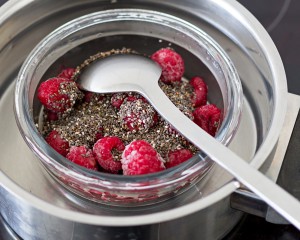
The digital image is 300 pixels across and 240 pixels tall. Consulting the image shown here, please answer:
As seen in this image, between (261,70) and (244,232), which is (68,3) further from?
(244,232)

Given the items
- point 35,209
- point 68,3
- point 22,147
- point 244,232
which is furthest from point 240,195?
point 68,3

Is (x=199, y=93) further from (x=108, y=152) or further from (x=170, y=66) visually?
(x=108, y=152)

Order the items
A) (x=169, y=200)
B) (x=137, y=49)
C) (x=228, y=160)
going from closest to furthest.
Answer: (x=228, y=160) → (x=169, y=200) → (x=137, y=49)

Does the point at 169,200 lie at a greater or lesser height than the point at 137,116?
lesser

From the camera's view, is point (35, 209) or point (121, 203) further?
point (121, 203)

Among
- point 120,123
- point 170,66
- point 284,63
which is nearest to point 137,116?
point 120,123

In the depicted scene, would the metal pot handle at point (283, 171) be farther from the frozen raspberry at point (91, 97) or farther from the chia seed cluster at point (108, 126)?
the frozen raspberry at point (91, 97)

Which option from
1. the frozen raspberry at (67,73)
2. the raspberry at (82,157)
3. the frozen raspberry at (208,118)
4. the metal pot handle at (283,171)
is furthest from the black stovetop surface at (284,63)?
the frozen raspberry at (67,73)
